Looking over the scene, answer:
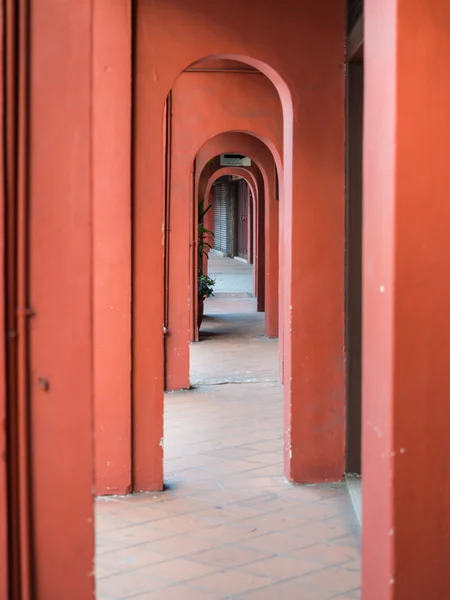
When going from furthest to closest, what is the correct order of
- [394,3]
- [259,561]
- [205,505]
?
[205,505] → [259,561] → [394,3]

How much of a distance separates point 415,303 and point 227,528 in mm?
2273

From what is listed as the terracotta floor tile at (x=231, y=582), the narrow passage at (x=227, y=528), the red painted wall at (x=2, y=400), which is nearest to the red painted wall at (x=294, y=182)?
the narrow passage at (x=227, y=528)

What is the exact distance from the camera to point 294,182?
4812mm

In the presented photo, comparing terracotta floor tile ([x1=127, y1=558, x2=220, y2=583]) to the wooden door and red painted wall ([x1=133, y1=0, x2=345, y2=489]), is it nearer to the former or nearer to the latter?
red painted wall ([x1=133, y1=0, x2=345, y2=489])

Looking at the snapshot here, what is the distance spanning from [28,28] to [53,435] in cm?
107

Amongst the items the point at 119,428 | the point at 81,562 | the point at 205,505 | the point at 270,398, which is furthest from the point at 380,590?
the point at 270,398

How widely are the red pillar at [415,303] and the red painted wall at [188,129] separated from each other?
230 inches

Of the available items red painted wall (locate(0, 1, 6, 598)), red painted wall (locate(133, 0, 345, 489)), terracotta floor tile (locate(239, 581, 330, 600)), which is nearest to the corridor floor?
terracotta floor tile (locate(239, 581, 330, 600))

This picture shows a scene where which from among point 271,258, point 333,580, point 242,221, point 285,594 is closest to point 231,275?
point 242,221

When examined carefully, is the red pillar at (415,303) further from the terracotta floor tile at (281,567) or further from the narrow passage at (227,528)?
the terracotta floor tile at (281,567)

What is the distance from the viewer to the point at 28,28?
77.0 inches

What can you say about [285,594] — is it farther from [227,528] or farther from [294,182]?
[294,182]

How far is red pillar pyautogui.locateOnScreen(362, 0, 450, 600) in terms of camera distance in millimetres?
2309

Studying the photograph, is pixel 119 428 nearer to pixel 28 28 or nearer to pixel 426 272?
pixel 426 272
